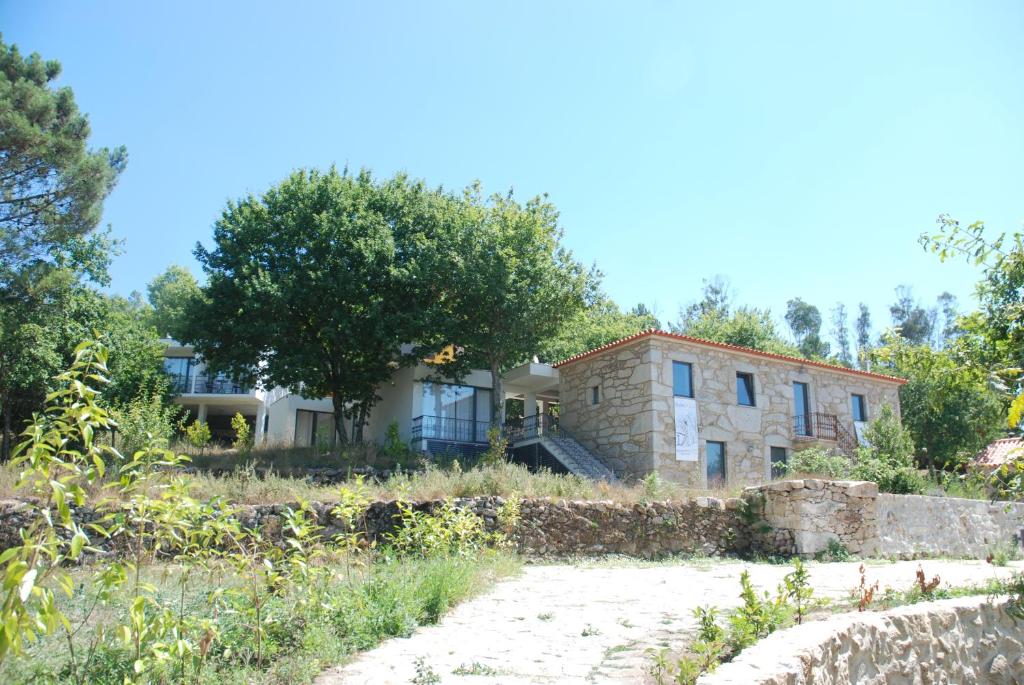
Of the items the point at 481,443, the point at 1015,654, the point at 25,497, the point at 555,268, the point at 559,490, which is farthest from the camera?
the point at 481,443

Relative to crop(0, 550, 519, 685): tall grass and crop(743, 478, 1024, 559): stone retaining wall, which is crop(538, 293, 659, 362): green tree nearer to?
crop(743, 478, 1024, 559): stone retaining wall

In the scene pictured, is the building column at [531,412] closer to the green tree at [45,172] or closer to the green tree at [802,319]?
the green tree at [45,172]

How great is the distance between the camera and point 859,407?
26188mm

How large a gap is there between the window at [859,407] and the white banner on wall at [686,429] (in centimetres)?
776

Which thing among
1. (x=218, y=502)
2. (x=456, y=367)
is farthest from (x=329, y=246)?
(x=218, y=502)

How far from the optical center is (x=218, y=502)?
500cm

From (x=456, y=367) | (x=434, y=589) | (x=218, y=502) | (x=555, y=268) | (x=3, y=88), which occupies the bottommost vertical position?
(x=434, y=589)

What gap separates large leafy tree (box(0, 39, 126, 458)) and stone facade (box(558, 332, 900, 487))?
1459cm

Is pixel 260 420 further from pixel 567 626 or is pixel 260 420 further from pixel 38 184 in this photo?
pixel 567 626

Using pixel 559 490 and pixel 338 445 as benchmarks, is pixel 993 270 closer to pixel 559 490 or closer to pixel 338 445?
pixel 559 490

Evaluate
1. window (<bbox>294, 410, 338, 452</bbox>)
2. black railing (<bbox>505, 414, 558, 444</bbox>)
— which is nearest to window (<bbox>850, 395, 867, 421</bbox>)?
black railing (<bbox>505, 414, 558, 444</bbox>)

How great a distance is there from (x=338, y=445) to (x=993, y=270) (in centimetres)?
2004

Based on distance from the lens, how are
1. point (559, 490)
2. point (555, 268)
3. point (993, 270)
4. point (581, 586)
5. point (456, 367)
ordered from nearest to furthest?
point (993, 270)
point (581, 586)
point (559, 490)
point (555, 268)
point (456, 367)

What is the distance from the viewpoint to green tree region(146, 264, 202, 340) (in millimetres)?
43303
